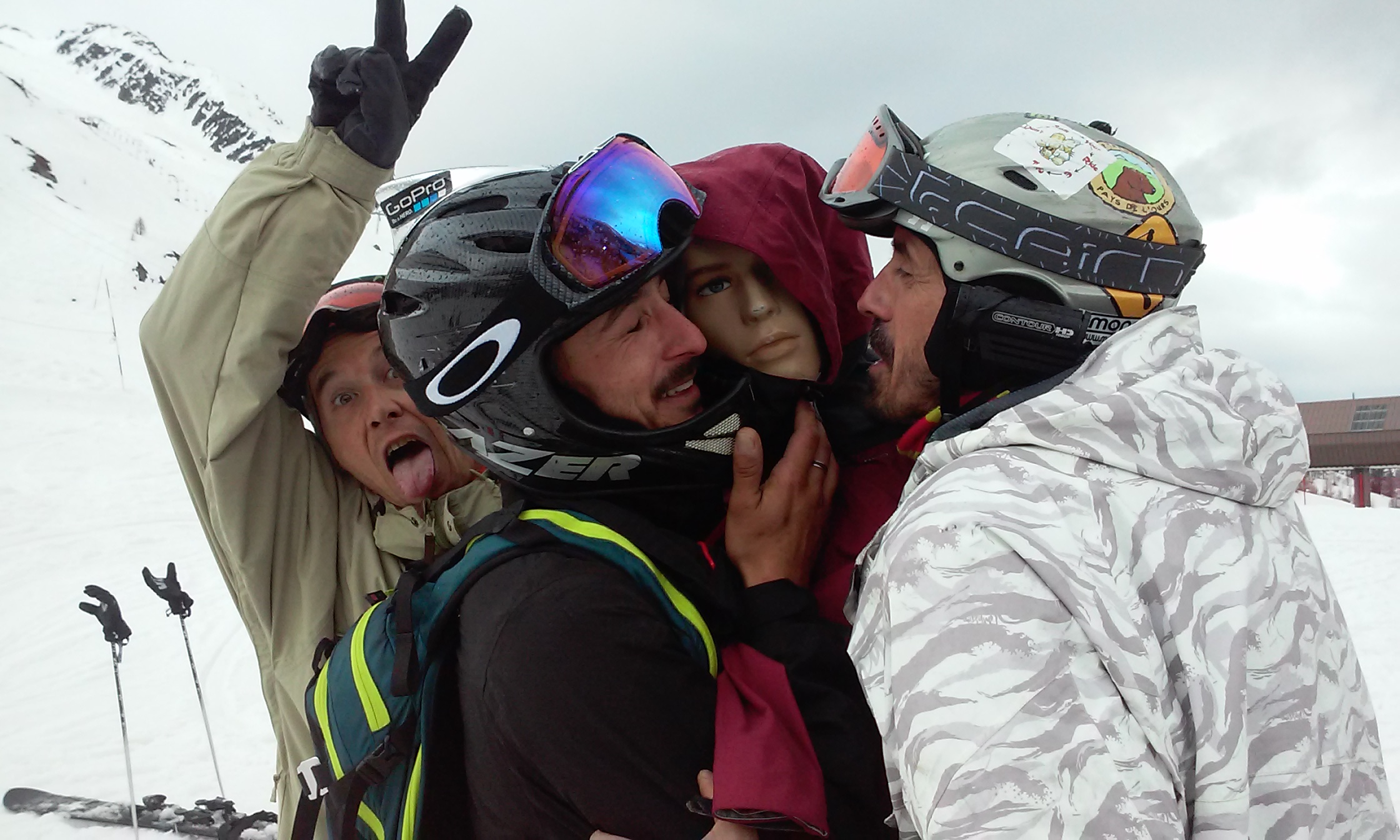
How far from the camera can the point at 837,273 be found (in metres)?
3.16

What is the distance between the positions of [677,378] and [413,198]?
3.71 ft

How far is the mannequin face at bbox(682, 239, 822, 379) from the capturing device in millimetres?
2635

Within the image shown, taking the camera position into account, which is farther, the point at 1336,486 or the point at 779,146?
the point at 1336,486

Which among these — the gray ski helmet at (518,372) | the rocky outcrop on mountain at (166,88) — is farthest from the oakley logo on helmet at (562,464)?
the rocky outcrop on mountain at (166,88)

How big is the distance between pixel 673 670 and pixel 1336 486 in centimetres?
3166

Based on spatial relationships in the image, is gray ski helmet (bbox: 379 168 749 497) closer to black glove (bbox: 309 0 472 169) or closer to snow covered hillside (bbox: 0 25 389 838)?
black glove (bbox: 309 0 472 169)

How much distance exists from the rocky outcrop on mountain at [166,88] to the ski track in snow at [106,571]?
108 m

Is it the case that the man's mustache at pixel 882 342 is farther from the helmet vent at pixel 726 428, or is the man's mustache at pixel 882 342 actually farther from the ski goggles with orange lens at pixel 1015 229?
the helmet vent at pixel 726 428

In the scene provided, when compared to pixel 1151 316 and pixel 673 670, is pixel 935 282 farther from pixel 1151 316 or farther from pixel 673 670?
pixel 673 670

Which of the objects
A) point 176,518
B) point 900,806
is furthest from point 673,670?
point 176,518

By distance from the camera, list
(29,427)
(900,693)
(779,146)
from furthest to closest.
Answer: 1. (29,427)
2. (779,146)
3. (900,693)

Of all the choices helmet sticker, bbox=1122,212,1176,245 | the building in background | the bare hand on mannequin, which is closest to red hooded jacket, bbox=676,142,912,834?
the bare hand on mannequin

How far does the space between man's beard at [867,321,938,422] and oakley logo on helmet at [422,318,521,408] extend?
0.97m

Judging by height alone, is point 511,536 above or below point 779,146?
below
